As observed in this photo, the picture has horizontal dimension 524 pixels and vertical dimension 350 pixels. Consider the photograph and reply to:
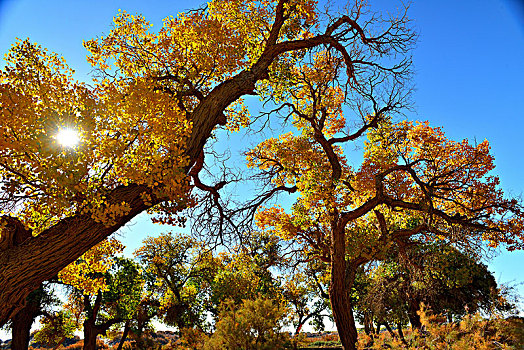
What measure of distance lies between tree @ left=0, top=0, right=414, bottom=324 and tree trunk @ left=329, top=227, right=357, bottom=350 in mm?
3532

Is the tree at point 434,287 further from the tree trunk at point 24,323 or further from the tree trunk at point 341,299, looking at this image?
the tree trunk at point 24,323

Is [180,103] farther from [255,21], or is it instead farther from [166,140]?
[255,21]

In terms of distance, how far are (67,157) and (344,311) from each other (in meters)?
6.80

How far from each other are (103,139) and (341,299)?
637 cm

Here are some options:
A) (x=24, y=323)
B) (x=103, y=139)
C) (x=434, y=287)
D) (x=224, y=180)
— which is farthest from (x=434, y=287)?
Answer: (x=24, y=323)

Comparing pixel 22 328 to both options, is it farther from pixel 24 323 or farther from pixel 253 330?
pixel 253 330

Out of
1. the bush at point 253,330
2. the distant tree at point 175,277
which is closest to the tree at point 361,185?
the bush at point 253,330

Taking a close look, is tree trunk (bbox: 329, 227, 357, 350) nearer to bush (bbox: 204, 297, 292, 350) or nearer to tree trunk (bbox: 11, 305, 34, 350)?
bush (bbox: 204, 297, 292, 350)

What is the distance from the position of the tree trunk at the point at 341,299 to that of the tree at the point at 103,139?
3.53 metres

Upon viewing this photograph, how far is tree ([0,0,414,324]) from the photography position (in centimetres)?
391

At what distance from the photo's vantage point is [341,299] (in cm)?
757

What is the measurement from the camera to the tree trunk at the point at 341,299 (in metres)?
7.38

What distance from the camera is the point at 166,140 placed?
16.8ft

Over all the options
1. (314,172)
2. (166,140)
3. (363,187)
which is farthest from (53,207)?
(363,187)
